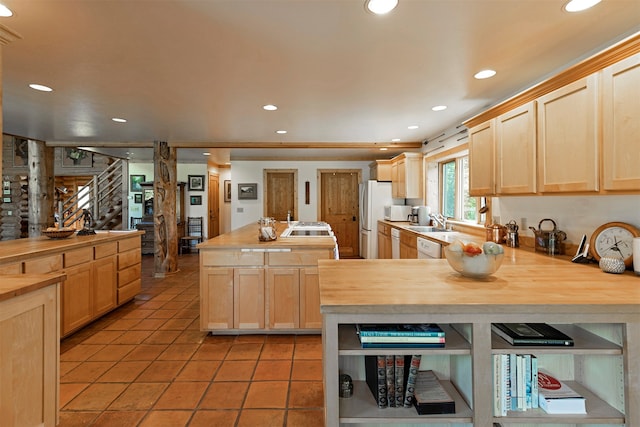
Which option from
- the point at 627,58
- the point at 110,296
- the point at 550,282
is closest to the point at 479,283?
the point at 550,282

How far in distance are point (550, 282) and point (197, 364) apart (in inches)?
93.9

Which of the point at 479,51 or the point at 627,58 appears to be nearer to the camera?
the point at 627,58

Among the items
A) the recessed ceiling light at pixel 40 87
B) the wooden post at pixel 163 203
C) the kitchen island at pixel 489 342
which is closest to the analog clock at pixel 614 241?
the kitchen island at pixel 489 342

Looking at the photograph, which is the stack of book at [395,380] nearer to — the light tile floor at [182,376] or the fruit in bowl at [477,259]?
the fruit in bowl at [477,259]

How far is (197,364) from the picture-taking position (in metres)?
2.46

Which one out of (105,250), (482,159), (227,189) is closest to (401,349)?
(482,159)

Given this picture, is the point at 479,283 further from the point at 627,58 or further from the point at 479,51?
the point at 479,51

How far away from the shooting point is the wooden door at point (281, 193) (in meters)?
7.33

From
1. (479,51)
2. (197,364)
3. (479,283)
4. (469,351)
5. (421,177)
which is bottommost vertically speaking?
Answer: (197,364)

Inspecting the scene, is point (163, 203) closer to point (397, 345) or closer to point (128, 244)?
point (128, 244)

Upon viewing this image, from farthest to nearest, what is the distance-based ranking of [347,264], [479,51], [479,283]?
[479,51] → [347,264] → [479,283]

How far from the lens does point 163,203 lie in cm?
523

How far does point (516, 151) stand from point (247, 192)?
578 cm

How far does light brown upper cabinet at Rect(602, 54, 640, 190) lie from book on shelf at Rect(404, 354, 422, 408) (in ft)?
4.37
